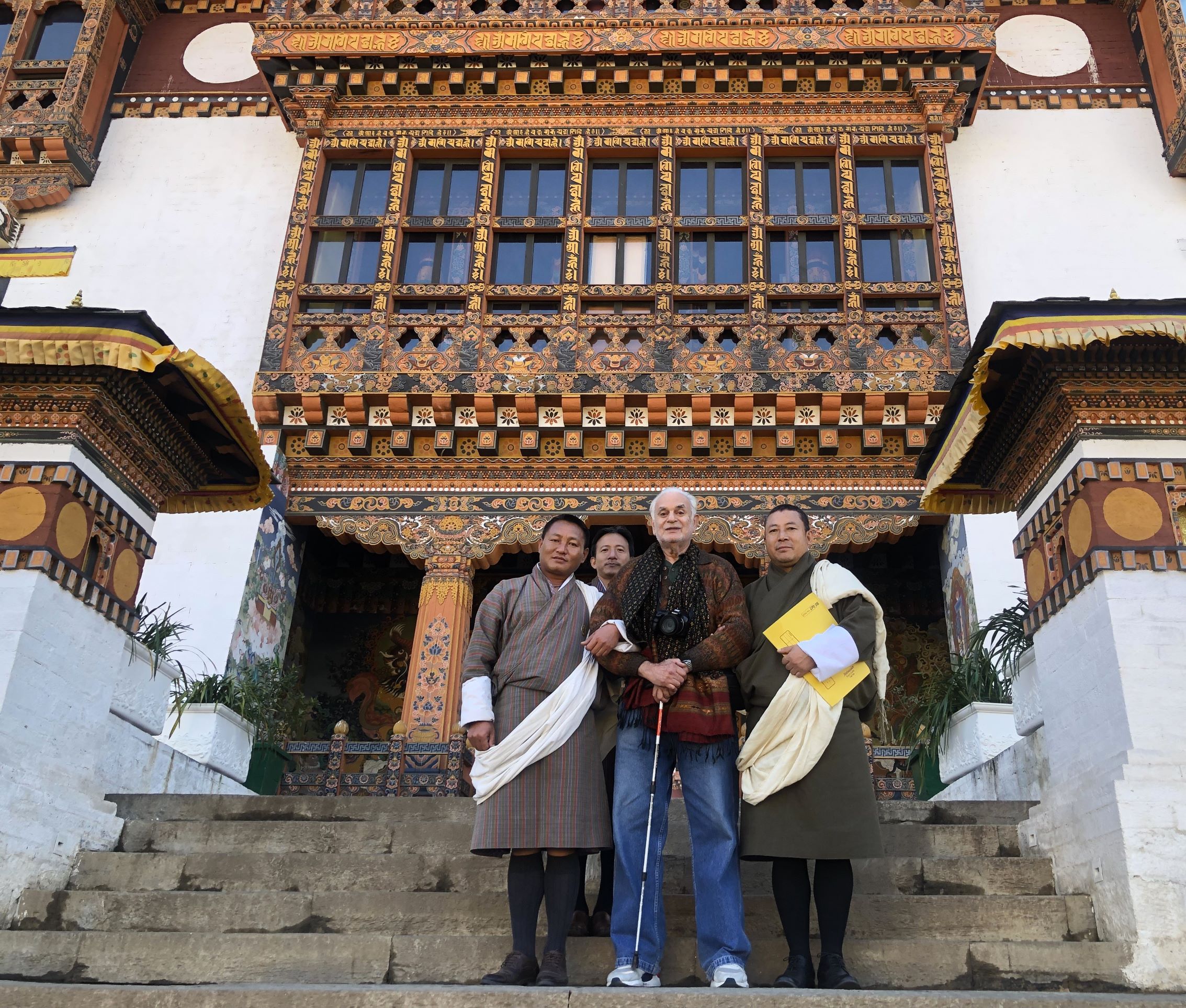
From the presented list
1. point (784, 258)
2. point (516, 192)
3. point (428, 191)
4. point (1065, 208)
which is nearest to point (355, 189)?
point (428, 191)

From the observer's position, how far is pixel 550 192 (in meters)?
11.9

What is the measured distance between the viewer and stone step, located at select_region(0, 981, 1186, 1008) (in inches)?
135

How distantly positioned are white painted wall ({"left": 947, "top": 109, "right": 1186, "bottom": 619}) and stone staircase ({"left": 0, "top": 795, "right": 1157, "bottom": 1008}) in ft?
23.6

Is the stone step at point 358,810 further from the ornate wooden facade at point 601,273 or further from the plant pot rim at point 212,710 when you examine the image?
the ornate wooden facade at point 601,273

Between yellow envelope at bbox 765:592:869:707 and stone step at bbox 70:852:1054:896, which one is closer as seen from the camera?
yellow envelope at bbox 765:592:869:707

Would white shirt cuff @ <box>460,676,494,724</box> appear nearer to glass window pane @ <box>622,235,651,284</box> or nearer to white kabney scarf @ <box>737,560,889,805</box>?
white kabney scarf @ <box>737,560,889,805</box>

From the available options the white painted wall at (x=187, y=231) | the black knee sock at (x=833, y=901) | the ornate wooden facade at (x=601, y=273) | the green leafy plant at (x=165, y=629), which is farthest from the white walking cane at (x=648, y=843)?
the white painted wall at (x=187, y=231)

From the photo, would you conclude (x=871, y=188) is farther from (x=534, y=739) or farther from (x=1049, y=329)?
(x=534, y=739)

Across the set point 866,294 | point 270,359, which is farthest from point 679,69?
point 270,359

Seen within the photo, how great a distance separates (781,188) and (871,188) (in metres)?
0.91

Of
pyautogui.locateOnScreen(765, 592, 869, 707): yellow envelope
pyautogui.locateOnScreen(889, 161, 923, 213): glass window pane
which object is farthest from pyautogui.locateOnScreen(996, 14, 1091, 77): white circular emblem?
pyautogui.locateOnScreen(765, 592, 869, 707): yellow envelope

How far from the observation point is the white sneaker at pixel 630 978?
381cm

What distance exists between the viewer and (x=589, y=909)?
15.6 feet

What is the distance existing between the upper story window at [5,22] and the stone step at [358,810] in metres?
11.3
